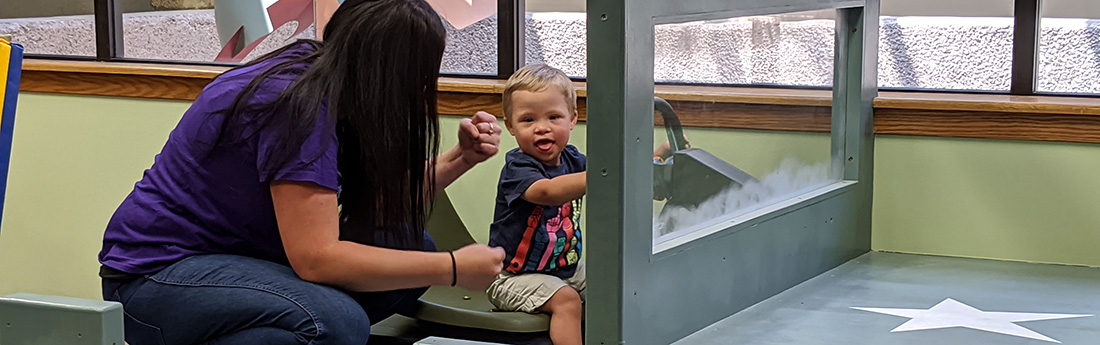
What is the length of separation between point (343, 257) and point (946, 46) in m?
1.58

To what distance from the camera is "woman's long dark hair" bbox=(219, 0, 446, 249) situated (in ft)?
6.03

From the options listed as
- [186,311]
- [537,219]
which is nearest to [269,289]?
[186,311]

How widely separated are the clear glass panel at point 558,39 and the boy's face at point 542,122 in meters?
0.80

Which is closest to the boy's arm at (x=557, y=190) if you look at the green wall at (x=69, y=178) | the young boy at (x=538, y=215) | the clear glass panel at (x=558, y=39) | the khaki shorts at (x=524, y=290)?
the young boy at (x=538, y=215)

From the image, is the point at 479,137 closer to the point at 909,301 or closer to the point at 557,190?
the point at 557,190

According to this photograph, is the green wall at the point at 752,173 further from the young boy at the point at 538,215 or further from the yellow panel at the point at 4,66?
the yellow panel at the point at 4,66

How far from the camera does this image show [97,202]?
10.9 feet

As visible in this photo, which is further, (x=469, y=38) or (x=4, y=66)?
(x=469, y=38)

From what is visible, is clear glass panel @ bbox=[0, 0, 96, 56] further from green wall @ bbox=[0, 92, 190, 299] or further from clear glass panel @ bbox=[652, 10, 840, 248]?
clear glass panel @ bbox=[652, 10, 840, 248]

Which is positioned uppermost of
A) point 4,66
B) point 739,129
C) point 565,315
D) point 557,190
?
point 4,66

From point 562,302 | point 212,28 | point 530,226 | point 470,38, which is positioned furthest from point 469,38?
point 562,302

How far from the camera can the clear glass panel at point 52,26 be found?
3443mm

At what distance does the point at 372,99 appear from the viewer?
1.87 metres

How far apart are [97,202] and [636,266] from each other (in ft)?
7.07
